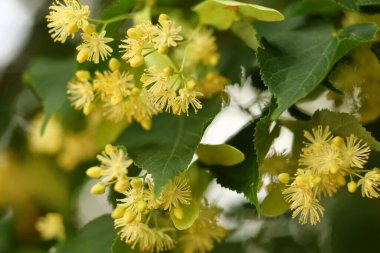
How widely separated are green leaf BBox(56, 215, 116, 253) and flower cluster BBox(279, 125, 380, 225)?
0.62ft

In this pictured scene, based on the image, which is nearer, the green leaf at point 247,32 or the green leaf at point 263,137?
the green leaf at point 263,137

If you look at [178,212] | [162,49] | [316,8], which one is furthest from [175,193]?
[316,8]

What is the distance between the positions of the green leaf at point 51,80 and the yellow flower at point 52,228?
7.5 inches

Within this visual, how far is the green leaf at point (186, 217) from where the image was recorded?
489 millimetres

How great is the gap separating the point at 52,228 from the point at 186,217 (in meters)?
0.35

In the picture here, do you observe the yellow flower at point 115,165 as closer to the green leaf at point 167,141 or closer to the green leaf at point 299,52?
the green leaf at point 167,141

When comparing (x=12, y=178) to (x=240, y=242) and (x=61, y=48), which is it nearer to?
(x=61, y=48)

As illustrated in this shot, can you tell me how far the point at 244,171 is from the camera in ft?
1.69

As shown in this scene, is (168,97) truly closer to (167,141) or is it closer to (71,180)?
(167,141)

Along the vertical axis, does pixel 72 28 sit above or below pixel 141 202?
above

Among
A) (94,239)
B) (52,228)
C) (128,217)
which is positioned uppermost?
(128,217)

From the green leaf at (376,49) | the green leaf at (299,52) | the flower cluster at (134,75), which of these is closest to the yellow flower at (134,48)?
the flower cluster at (134,75)

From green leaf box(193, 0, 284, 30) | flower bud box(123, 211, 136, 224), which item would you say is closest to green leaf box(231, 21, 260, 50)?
green leaf box(193, 0, 284, 30)

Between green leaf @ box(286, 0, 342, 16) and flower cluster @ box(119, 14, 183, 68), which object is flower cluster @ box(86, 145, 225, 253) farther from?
green leaf @ box(286, 0, 342, 16)
